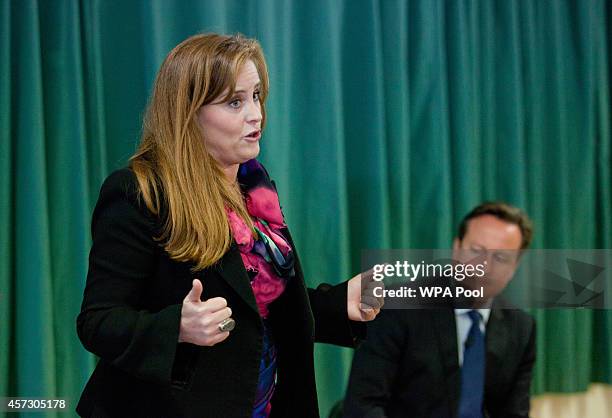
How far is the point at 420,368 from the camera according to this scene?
72.6 inches

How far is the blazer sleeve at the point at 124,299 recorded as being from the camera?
1.10 meters

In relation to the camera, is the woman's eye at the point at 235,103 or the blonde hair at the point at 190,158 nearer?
the blonde hair at the point at 190,158

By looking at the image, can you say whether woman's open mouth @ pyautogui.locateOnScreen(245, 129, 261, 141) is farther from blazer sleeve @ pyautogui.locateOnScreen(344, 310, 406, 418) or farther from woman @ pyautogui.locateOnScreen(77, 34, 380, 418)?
blazer sleeve @ pyautogui.locateOnScreen(344, 310, 406, 418)

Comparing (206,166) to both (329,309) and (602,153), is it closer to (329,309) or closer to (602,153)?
(329,309)

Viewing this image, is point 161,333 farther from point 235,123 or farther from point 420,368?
point 420,368

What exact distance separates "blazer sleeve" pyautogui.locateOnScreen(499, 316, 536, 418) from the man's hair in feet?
0.75

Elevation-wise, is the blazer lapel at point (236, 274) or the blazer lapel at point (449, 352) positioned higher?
the blazer lapel at point (236, 274)

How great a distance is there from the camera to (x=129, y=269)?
1.13 metres

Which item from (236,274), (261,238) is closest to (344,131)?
(261,238)

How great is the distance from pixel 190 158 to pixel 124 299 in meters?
0.26

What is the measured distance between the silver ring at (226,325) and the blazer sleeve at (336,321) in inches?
14.6

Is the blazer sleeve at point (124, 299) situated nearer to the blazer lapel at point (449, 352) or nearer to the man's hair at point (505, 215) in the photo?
the blazer lapel at point (449, 352)

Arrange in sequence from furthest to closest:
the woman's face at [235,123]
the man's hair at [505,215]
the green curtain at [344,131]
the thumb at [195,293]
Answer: the man's hair at [505,215]
the green curtain at [344,131]
the woman's face at [235,123]
the thumb at [195,293]

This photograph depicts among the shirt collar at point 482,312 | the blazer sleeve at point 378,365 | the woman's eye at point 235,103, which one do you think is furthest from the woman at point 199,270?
the shirt collar at point 482,312
